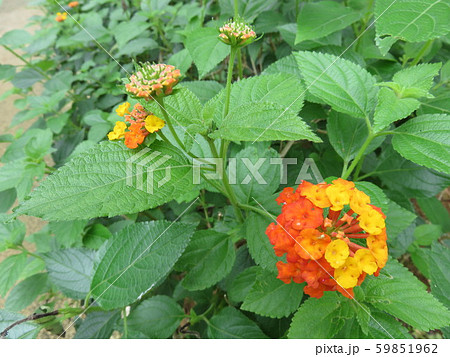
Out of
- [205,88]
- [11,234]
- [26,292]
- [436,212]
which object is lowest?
[436,212]

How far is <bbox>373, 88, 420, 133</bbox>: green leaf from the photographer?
57 centimetres

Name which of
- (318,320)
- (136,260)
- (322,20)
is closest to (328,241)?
(318,320)

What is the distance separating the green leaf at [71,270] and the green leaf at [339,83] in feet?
2.11

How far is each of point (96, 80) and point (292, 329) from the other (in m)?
1.34

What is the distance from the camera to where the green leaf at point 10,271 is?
92 centimetres

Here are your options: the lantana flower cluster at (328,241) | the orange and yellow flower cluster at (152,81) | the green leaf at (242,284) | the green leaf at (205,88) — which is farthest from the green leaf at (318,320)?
the green leaf at (205,88)

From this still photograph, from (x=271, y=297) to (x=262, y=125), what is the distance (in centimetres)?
34

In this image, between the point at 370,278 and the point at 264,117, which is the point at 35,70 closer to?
the point at 264,117

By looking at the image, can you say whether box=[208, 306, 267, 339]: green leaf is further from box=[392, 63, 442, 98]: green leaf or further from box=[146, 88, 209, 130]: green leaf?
box=[392, 63, 442, 98]: green leaf

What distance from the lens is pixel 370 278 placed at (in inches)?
22.5

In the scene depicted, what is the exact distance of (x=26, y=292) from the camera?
3.24 ft

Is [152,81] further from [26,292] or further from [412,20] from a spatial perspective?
[26,292]

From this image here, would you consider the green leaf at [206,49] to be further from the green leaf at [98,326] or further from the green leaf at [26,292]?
the green leaf at [26,292]
